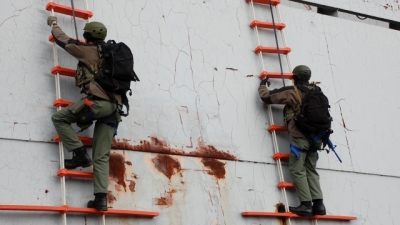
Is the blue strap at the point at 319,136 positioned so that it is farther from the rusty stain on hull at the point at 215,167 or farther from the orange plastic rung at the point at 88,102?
the orange plastic rung at the point at 88,102

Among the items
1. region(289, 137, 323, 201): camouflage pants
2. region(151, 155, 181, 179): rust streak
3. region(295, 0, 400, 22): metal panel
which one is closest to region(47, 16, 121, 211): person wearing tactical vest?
region(151, 155, 181, 179): rust streak

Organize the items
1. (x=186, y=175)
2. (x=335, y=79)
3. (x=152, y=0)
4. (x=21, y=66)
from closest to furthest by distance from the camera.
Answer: (x=21, y=66) < (x=186, y=175) < (x=152, y=0) < (x=335, y=79)

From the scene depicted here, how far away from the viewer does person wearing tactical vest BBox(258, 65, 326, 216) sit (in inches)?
269

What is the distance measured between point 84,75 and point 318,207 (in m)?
2.75

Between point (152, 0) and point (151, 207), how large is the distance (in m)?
2.22

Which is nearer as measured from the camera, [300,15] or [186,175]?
[186,175]

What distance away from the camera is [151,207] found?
20.3 feet

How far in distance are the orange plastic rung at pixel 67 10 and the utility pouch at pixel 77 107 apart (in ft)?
3.30

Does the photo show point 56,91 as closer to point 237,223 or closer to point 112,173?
point 112,173

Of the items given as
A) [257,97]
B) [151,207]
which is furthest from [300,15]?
[151,207]

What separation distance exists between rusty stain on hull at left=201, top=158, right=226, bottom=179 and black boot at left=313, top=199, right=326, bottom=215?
101 centimetres

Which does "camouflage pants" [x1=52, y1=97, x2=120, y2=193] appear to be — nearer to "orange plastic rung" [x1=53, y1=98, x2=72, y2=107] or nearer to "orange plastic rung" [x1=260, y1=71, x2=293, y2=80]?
"orange plastic rung" [x1=53, y1=98, x2=72, y2=107]

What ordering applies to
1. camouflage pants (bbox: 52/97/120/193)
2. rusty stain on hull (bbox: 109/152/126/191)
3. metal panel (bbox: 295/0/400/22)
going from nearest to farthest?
1. camouflage pants (bbox: 52/97/120/193)
2. rusty stain on hull (bbox: 109/152/126/191)
3. metal panel (bbox: 295/0/400/22)

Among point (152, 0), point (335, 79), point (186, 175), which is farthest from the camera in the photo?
point (335, 79)
